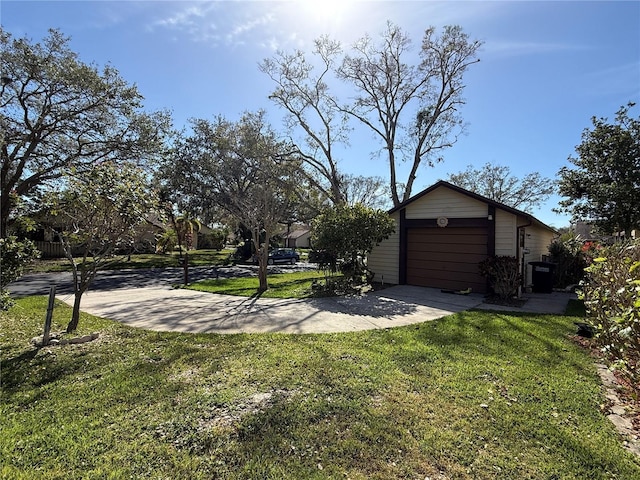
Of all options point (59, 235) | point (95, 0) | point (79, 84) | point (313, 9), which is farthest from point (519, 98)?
point (79, 84)

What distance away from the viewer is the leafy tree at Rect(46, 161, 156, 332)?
5.13 meters

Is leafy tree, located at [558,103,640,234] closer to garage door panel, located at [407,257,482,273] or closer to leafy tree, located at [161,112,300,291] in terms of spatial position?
garage door panel, located at [407,257,482,273]

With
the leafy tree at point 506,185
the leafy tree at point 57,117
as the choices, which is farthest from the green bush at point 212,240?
the leafy tree at point 506,185

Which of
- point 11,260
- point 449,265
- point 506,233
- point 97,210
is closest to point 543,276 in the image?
point 506,233

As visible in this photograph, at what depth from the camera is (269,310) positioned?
791cm

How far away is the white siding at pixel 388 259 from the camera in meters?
12.0

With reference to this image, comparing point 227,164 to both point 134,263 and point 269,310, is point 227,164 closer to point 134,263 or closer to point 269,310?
point 134,263

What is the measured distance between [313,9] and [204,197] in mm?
16283

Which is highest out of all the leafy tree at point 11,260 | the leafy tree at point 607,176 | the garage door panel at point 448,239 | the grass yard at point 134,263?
the leafy tree at point 607,176

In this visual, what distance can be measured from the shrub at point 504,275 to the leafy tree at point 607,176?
6.76 meters

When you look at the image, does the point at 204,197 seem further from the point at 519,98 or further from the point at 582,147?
the point at 582,147

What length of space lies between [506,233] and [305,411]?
892 cm

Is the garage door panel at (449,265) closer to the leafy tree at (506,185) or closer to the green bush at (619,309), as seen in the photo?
the green bush at (619,309)

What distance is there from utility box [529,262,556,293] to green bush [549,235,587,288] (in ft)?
6.82
